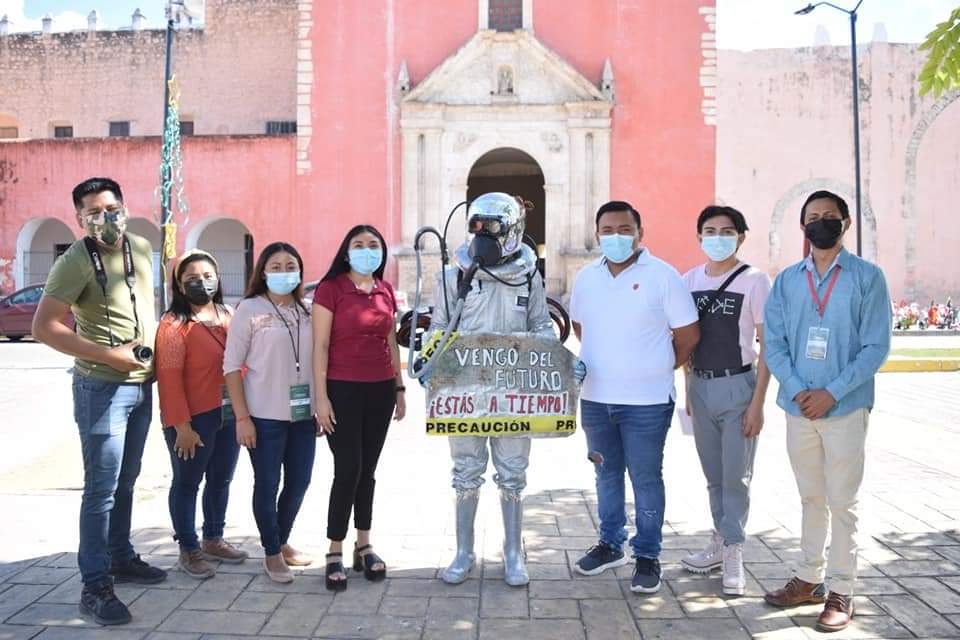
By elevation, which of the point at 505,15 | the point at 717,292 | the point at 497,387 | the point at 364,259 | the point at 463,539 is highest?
the point at 505,15

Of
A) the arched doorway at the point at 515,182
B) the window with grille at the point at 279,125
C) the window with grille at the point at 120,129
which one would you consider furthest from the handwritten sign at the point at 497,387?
the window with grille at the point at 120,129

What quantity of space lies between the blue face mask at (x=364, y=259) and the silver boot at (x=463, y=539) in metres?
1.21

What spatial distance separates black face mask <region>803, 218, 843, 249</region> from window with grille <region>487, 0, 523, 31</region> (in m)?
17.2

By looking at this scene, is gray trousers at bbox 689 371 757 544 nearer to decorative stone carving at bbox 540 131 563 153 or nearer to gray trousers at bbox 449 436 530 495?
gray trousers at bbox 449 436 530 495

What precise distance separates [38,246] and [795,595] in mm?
24842

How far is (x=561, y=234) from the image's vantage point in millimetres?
19500

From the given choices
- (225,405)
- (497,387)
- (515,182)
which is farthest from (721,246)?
(515,182)

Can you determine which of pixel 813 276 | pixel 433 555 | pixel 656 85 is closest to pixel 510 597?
pixel 433 555

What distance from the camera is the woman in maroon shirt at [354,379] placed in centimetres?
409

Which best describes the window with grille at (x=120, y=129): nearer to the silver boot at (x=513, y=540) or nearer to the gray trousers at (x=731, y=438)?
the silver boot at (x=513, y=540)

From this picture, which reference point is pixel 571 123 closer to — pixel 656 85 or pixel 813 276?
pixel 656 85

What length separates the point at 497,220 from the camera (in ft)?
13.1

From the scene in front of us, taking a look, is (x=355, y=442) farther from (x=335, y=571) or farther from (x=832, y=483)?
(x=832, y=483)

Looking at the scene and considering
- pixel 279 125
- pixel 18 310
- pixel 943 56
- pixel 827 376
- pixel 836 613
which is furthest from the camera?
pixel 279 125
